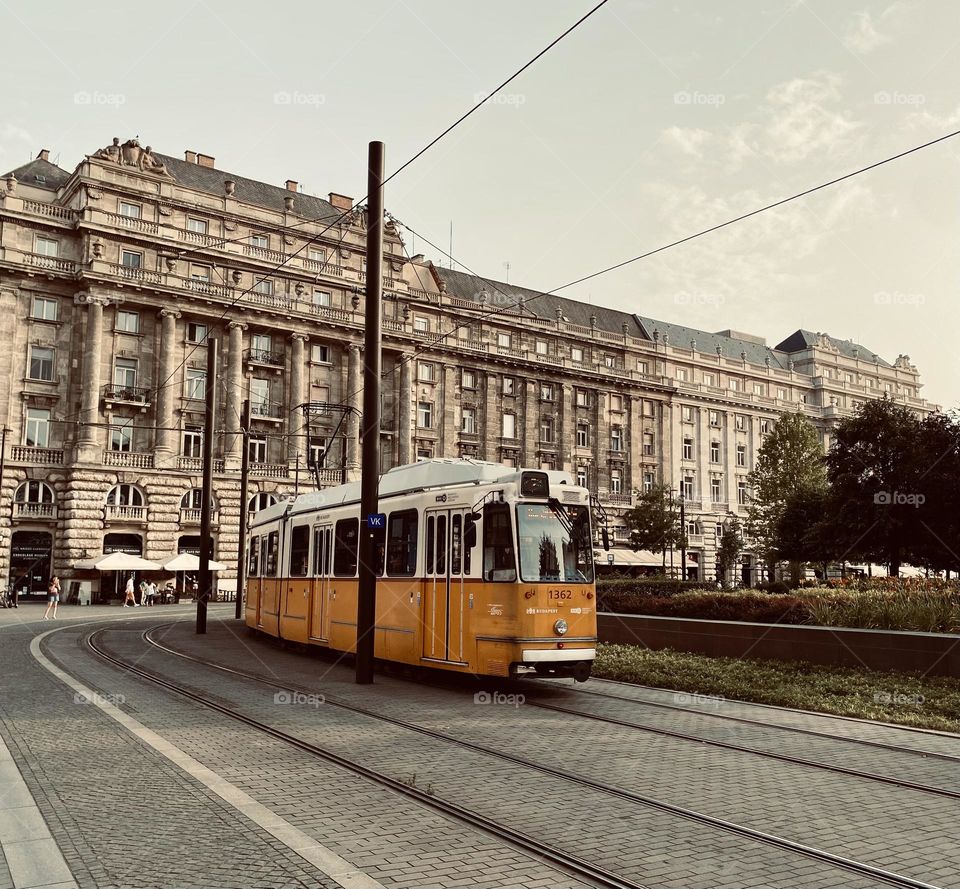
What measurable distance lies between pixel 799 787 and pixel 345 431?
52024 millimetres

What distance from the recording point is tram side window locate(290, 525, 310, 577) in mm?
20328

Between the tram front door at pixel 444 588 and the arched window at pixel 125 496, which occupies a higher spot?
the arched window at pixel 125 496

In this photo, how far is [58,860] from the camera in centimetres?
561

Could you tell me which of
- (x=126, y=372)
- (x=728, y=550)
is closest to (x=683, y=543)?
(x=728, y=550)

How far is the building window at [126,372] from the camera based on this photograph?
50.7 metres

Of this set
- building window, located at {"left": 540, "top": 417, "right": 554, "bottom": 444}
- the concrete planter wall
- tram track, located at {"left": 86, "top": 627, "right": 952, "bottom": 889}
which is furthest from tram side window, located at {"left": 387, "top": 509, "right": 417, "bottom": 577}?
building window, located at {"left": 540, "top": 417, "right": 554, "bottom": 444}

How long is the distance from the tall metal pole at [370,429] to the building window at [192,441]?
39215 mm

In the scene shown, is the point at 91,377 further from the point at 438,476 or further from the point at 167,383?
the point at 438,476

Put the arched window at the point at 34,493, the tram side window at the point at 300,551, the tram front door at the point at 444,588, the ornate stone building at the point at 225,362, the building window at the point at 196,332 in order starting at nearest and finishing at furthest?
the tram front door at the point at 444,588 < the tram side window at the point at 300,551 < the arched window at the point at 34,493 < the ornate stone building at the point at 225,362 < the building window at the point at 196,332

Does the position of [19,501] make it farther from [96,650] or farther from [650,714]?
[650,714]

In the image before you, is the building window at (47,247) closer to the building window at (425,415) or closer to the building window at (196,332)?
the building window at (196,332)

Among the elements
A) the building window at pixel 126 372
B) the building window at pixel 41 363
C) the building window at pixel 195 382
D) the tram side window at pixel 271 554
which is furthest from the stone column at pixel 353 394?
the tram side window at pixel 271 554

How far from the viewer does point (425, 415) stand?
63531 millimetres

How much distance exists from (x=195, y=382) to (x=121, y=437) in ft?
17.4
